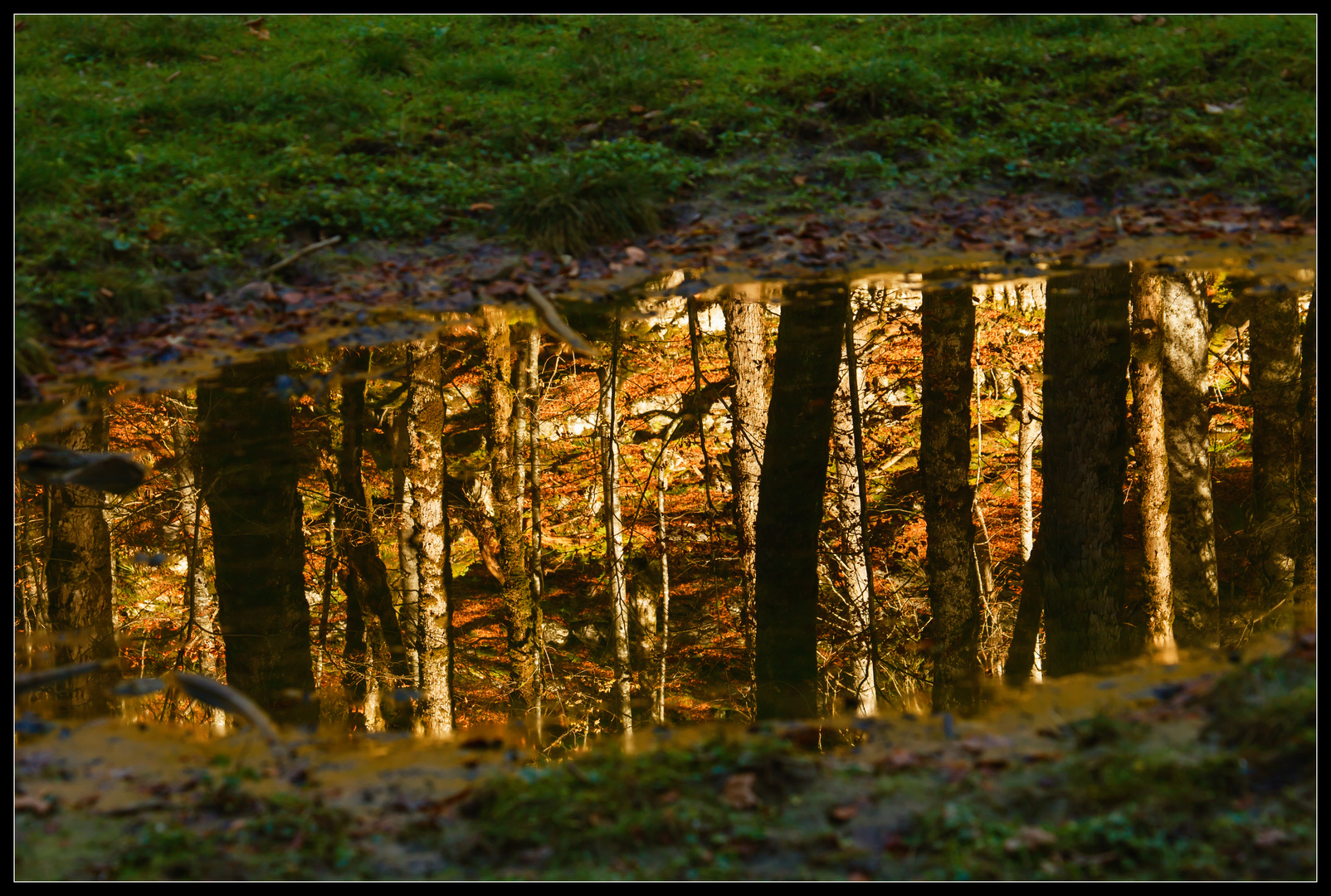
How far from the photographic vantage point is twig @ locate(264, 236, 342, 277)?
801 centimetres

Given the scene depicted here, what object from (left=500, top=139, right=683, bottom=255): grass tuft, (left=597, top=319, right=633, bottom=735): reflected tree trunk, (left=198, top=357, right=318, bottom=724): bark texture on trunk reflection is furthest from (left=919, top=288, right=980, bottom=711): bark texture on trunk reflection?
(left=198, top=357, right=318, bottom=724): bark texture on trunk reflection

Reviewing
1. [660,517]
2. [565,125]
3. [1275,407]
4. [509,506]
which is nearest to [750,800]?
[660,517]

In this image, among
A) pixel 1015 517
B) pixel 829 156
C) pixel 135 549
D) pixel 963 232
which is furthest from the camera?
pixel 1015 517

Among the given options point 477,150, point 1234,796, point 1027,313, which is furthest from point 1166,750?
point 1027,313

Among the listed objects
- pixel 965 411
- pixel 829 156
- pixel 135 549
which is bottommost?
pixel 135 549

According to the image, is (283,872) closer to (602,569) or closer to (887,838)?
(887,838)

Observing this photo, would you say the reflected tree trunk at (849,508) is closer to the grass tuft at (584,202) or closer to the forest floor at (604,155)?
the forest floor at (604,155)

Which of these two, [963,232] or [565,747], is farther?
[963,232]

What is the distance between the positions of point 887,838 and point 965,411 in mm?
5855

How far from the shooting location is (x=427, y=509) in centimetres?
905

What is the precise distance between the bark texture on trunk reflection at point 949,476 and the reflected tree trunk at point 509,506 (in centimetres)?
287

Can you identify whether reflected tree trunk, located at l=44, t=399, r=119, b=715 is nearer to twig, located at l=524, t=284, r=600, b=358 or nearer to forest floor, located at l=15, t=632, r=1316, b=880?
twig, located at l=524, t=284, r=600, b=358

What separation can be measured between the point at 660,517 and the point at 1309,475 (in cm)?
539

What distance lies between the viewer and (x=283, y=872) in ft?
9.30
